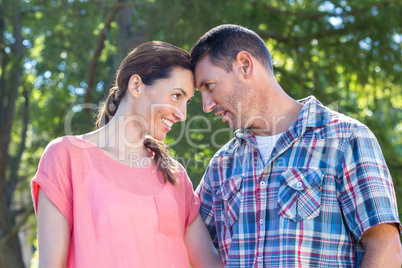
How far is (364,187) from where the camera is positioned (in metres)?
2.02

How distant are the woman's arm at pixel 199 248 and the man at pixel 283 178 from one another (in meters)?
0.07

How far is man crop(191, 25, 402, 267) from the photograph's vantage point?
6.68ft

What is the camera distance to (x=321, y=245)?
207 cm

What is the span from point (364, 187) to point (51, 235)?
118 centimetres

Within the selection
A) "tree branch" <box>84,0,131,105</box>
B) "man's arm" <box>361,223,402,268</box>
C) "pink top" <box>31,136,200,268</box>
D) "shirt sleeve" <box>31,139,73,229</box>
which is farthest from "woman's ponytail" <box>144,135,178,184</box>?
"tree branch" <box>84,0,131,105</box>

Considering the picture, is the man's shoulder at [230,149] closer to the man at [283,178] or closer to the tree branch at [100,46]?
the man at [283,178]

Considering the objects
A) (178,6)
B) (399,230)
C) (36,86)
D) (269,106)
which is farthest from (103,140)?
(36,86)

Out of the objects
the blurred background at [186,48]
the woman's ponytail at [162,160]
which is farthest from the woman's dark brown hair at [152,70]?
the blurred background at [186,48]

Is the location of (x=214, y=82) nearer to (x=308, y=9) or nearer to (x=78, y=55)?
(x=308, y=9)

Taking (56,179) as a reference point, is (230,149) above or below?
above

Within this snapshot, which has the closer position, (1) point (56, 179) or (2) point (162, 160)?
(1) point (56, 179)

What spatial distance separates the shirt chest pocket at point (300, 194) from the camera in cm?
211

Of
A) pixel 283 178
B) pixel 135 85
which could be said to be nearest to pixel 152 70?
pixel 135 85

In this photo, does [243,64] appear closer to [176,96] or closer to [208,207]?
[176,96]
